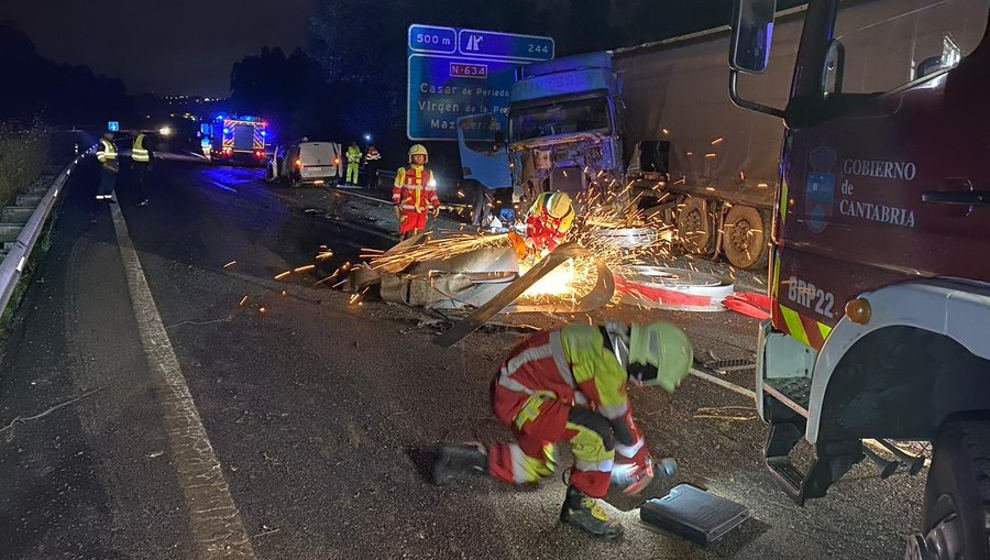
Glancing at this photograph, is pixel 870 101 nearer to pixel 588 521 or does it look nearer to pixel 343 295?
pixel 588 521

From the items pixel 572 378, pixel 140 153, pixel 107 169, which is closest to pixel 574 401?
pixel 572 378

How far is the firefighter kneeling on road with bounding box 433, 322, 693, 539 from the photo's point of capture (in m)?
3.47

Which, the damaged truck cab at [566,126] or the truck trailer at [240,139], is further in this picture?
the truck trailer at [240,139]

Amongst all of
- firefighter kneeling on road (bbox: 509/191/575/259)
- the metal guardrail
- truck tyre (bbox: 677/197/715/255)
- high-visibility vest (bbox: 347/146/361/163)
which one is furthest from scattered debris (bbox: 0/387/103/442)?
high-visibility vest (bbox: 347/146/361/163)

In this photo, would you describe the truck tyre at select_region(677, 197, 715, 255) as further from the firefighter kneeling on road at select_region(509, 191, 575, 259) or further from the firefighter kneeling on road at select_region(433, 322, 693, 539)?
the firefighter kneeling on road at select_region(433, 322, 693, 539)

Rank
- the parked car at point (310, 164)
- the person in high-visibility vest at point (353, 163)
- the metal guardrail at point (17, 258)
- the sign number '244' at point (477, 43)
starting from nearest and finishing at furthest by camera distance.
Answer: the metal guardrail at point (17, 258), the sign number '244' at point (477, 43), the parked car at point (310, 164), the person in high-visibility vest at point (353, 163)

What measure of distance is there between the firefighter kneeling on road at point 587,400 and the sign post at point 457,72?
13.1m

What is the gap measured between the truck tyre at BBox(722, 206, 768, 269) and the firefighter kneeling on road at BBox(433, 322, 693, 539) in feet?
28.7

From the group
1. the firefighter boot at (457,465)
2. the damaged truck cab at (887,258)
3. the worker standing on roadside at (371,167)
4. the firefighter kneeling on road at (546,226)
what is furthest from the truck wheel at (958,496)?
the worker standing on roadside at (371,167)

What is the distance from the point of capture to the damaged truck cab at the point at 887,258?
2.48m

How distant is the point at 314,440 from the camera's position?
4793mm

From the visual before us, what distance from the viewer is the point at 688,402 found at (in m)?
5.61

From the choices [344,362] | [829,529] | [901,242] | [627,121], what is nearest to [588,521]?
[829,529]

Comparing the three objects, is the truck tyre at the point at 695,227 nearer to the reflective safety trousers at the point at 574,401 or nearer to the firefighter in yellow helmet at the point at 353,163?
the reflective safety trousers at the point at 574,401
